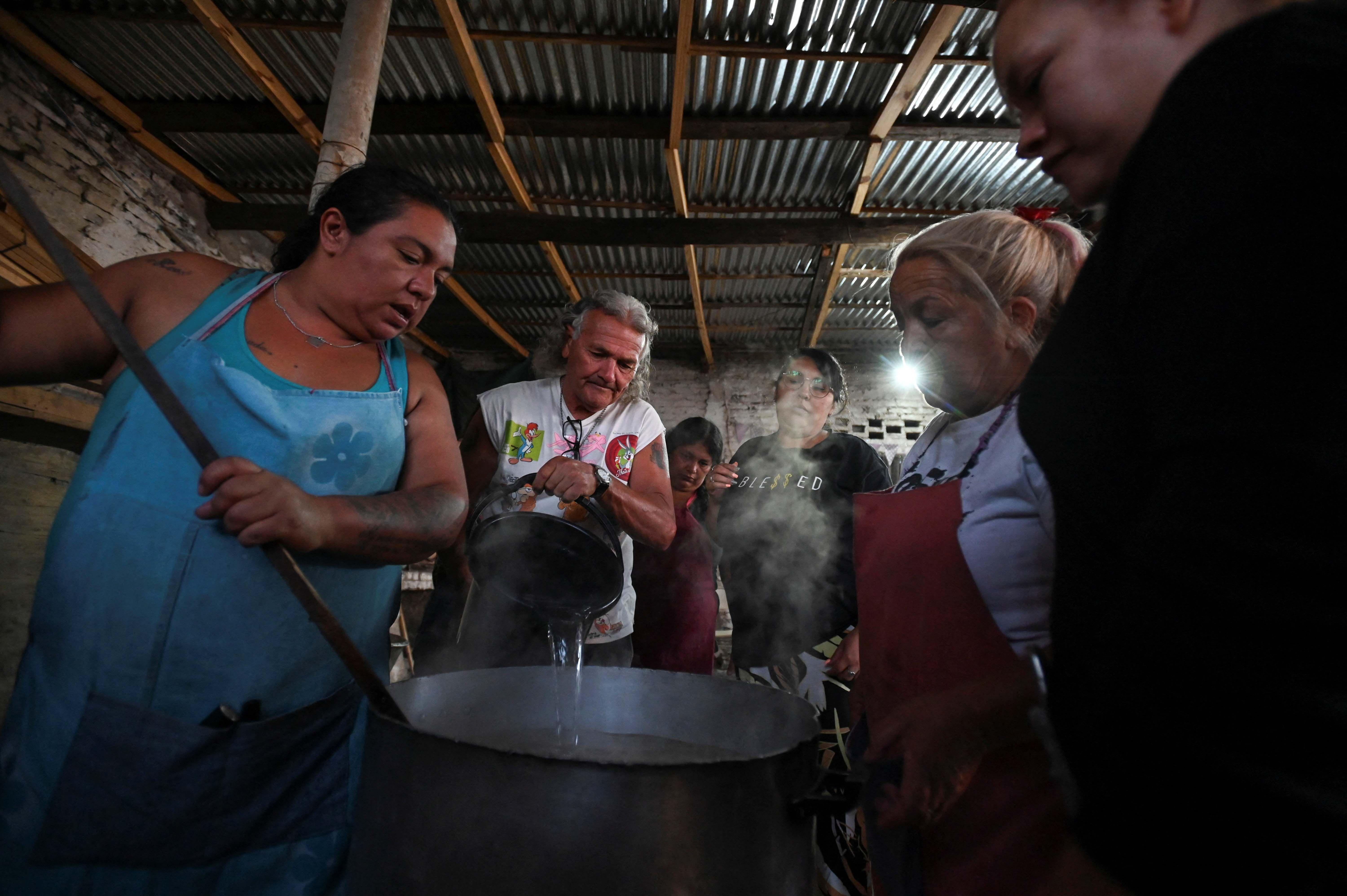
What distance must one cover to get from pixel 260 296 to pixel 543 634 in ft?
4.96

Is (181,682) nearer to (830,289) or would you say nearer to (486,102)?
(486,102)

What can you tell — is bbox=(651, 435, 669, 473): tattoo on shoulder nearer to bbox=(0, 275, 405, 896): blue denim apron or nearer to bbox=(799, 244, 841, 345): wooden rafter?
bbox=(0, 275, 405, 896): blue denim apron

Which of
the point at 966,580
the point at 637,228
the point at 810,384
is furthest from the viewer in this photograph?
the point at 637,228

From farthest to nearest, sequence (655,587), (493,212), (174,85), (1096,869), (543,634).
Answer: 1. (493,212)
2. (174,85)
3. (655,587)
4. (543,634)
5. (1096,869)

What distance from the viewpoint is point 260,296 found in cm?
151

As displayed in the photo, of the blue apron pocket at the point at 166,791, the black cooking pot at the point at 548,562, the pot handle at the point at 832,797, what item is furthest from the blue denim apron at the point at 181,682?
the pot handle at the point at 832,797

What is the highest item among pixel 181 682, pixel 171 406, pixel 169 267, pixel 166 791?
pixel 169 267

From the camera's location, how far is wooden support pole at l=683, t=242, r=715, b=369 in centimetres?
687

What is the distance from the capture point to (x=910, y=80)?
4.45 m

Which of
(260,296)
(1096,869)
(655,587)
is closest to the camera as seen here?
(1096,869)

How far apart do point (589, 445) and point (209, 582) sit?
1.53 metres

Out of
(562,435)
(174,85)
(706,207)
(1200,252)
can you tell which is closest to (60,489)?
(562,435)

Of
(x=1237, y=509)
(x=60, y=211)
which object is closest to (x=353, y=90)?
(x=60, y=211)

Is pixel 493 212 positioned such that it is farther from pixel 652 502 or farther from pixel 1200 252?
pixel 1200 252
